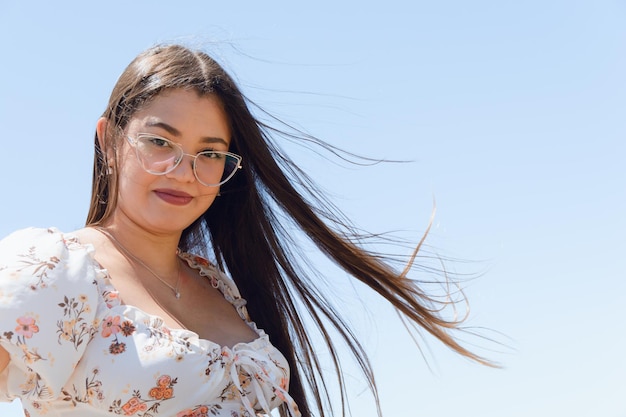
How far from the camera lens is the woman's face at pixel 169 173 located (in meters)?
3.03

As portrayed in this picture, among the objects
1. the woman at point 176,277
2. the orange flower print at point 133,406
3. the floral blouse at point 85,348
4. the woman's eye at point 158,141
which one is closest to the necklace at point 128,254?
the woman at point 176,277

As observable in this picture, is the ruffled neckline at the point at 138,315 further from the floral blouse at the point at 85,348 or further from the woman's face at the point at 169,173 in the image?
the woman's face at the point at 169,173

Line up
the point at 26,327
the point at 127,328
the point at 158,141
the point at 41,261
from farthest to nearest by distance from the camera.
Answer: the point at 158,141, the point at 127,328, the point at 41,261, the point at 26,327

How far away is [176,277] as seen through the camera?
10.9ft

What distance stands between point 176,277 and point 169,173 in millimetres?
500

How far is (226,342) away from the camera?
313 cm

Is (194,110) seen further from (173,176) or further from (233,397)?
(233,397)

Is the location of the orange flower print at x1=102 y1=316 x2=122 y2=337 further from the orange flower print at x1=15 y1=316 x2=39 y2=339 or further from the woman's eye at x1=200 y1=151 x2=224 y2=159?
the woman's eye at x1=200 y1=151 x2=224 y2=159

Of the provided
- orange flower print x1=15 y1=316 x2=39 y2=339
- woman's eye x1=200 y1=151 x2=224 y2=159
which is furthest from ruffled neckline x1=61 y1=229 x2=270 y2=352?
woman's eye x1=200 y1=151 x2=224 y2=159

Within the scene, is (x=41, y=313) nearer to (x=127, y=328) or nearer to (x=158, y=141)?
(x=127, y=328)

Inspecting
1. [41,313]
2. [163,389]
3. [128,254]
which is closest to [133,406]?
[163,389]

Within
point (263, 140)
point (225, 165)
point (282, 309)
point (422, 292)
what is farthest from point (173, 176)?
point (422, 292)

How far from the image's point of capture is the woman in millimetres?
2555

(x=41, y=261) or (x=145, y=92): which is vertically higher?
(x=145, y=92)
